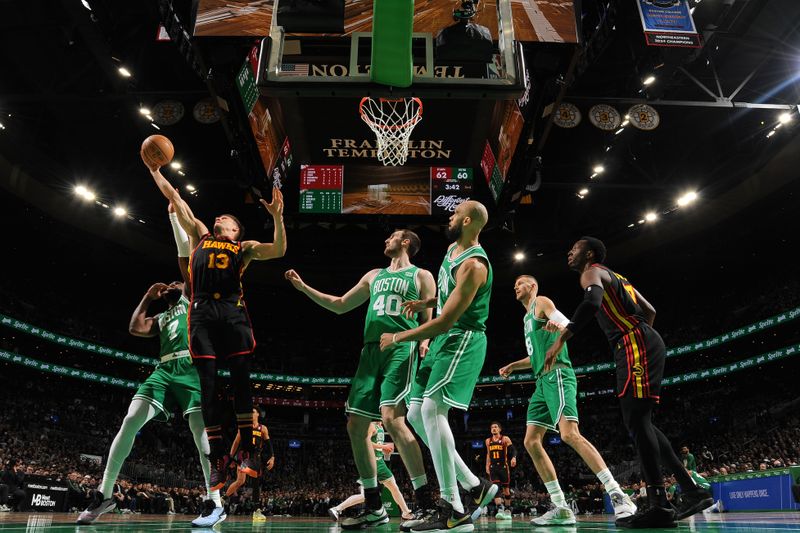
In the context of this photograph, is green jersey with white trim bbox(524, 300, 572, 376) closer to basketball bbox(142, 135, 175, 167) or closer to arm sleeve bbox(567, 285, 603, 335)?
arm sleeve bbox(567, 285, 603, 335)

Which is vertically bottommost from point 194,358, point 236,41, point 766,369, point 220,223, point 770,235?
point 194,358

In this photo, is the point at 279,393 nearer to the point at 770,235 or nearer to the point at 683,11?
the point at 770,235

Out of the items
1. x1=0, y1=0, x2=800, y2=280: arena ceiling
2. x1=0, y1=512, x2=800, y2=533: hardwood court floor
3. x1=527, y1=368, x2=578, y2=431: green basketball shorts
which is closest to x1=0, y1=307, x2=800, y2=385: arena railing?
x1=0, y1=0, x2=800, y2=280: arena ceiling

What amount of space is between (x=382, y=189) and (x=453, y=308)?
9047 millimetres

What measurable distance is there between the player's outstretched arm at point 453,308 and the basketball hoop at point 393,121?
23.1 feet

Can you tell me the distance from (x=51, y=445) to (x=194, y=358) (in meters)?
23.3

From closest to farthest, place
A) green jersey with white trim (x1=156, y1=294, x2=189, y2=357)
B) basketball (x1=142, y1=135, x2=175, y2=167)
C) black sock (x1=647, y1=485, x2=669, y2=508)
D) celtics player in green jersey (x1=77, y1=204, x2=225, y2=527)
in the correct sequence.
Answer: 1. black sock (x1=647, y1=485, x2=669, y2=508)
2. basketball (x1=142, y1=135, x2=175, y2=167)
3. celtics player in green jersey (x1=77, y1=204, x2=225, y2=527)
4. green jersey with white trim (x1=156, y1=294, x2=189, y2=357)

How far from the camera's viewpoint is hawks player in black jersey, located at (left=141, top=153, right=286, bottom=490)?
420 cm

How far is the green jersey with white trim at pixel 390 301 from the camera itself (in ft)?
16.3

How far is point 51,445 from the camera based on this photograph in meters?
22.8

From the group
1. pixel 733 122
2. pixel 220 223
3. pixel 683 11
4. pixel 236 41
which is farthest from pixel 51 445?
pixel 733 122

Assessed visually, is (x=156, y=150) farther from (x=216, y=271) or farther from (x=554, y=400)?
(x=554, y=400)

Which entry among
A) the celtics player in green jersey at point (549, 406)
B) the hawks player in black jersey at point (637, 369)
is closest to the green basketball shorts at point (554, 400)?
the celtics player in green jersey at point (549, 406)

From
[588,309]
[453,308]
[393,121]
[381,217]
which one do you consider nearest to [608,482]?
[588,309]
